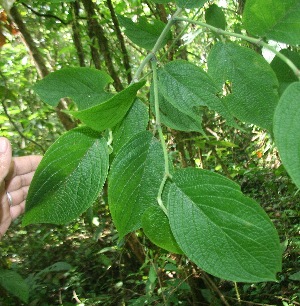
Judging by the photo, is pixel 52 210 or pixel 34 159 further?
pixel 34 159

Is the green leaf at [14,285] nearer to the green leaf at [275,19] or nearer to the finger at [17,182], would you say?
the finger at [17,182]

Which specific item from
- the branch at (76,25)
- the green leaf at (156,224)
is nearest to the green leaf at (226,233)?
the green leaf at (156,224)

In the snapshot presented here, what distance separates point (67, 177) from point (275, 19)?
277 mm

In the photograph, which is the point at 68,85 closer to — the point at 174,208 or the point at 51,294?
the point at 174,208

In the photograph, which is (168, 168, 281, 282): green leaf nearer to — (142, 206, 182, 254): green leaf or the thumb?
(142, 206, 182, 254): green leaf

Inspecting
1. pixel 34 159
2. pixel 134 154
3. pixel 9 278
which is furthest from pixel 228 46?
pixel 9 278

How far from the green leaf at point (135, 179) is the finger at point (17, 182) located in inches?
20.5

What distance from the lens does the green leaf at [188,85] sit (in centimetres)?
42

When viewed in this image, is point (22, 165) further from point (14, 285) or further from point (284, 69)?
point (14, 285)

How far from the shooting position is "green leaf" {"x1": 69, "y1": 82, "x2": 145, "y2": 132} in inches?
13.2

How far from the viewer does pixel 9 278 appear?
166 centimetres

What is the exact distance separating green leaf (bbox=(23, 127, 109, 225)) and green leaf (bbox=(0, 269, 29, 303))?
130cm

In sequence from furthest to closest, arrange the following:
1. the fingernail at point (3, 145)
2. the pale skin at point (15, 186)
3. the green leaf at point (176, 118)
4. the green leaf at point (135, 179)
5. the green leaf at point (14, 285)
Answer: the green leaf at point (14, 285) → the pale skin at point (15, 186) → the fingernail at point (3, 145) → the green leaf at point (176, 118) → the green leaf at point (135, 179)

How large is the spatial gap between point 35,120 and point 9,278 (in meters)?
0.97
